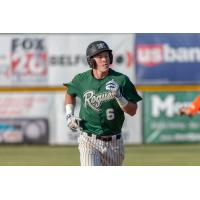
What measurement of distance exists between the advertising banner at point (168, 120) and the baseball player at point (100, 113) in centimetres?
1249

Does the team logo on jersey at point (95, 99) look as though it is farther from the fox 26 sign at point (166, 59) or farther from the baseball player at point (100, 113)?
the fox 26 sign at point (166, 59)

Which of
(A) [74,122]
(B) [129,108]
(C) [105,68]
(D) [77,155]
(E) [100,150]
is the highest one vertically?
(C) [105,68]

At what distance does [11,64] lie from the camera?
21812 mm

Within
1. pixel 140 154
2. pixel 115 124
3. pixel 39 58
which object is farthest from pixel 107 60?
pixel 39 58

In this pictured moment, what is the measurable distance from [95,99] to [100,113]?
0.55 ft

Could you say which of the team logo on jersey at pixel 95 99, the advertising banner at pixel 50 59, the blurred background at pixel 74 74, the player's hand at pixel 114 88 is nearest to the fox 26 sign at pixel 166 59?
the blurred background at pixel 74 74

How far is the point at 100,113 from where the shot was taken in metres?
9.31

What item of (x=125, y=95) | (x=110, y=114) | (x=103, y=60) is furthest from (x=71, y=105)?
(x=103, y=60)

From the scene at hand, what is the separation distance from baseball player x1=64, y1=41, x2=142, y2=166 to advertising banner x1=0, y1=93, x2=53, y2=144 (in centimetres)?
1237

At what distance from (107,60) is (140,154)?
9.83 meters

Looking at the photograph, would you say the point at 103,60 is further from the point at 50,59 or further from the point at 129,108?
the point at 50,59

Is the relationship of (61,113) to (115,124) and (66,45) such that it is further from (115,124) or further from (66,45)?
(115,124)

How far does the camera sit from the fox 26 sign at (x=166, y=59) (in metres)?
21.8

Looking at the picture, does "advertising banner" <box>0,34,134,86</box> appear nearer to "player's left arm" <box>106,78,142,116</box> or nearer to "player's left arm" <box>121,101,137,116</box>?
"player's left arm" <box>106,78,142,116</box>
